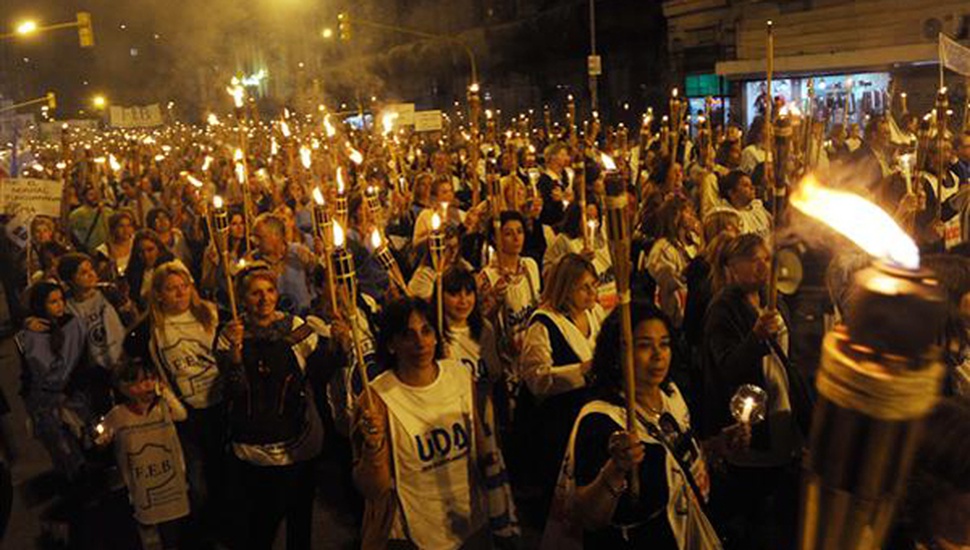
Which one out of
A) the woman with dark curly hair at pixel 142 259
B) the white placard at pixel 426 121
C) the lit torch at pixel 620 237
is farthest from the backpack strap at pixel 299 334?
the white placard at pixel 426 121

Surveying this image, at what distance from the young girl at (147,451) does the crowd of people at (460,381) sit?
0.01m

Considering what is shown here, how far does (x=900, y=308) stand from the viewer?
0.72m

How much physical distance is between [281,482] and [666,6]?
88.6ft

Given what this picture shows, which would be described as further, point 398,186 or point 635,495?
point 398,186

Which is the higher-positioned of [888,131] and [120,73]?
[120,73]

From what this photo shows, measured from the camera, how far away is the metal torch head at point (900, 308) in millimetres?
711

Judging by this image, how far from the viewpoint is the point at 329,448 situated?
6449 millimetres

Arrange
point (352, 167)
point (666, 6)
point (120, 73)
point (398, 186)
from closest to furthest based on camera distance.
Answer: point (398, 186) < point (352, 167) < point (666, 6) < point (120, 73)

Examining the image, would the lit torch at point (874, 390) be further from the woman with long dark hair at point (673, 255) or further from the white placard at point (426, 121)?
the white placard at point (426, 121)

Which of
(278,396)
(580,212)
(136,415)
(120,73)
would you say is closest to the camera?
(278,396)

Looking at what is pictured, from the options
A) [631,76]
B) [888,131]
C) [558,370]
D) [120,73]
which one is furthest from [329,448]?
[120,73]

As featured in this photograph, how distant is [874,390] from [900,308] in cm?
8

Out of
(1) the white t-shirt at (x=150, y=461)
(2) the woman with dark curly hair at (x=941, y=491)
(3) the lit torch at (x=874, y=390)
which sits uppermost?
(3) the lit torch at (x=874, y=390)

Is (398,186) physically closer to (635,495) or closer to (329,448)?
(329,448)
